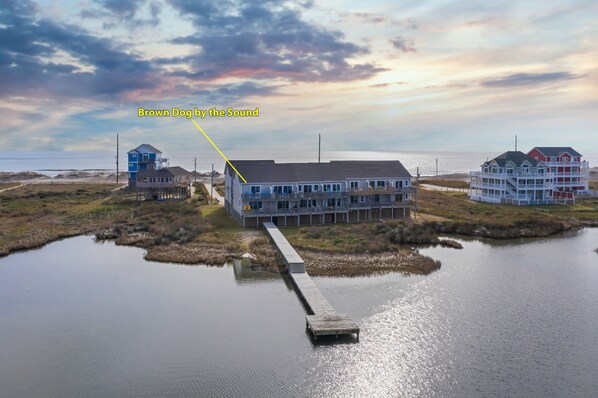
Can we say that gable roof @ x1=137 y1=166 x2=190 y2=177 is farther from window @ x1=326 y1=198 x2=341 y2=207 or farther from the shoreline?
window @ x1=326 y1=198 x2=341 y2=207

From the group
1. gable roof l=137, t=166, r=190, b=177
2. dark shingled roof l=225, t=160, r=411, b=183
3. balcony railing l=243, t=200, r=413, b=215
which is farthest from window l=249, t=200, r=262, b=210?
gable roof l=137, t=166, r=190, b=177

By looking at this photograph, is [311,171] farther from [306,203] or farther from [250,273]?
[250,273]

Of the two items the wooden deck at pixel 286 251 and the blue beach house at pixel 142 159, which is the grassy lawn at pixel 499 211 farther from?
the blue beach house at pixel 142 159

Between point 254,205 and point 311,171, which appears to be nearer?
point 254,205

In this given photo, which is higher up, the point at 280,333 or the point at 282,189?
the point at 282,189

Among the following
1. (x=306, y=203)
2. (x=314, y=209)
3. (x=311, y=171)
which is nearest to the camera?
(x=314, y=209)

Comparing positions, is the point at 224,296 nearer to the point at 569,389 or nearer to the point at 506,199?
the point at 569,389

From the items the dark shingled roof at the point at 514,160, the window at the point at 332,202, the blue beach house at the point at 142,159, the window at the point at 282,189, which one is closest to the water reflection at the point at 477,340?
the window at the point at 332,202

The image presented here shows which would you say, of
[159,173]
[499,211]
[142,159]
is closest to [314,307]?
[499,211]
